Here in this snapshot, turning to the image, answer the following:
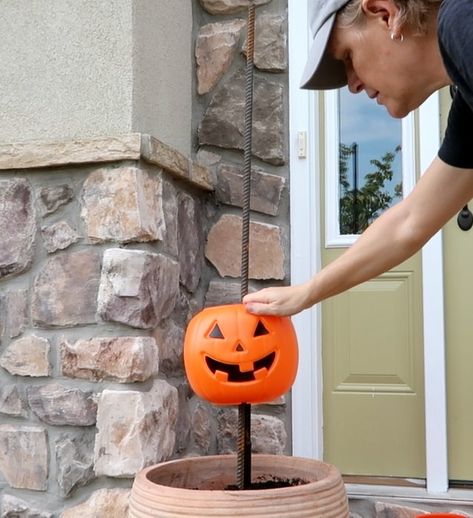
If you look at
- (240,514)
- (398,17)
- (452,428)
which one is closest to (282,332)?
(240,514)

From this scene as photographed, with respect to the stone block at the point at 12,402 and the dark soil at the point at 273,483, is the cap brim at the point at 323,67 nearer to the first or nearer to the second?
the dark soil at the point at 273,483

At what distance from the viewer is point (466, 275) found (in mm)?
2188

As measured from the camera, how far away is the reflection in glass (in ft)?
7.69

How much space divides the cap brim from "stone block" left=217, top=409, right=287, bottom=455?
125 centimetres

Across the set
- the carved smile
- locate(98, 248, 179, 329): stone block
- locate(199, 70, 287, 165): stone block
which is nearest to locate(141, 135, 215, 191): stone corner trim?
locate(199, 70, 287, 165): stone block

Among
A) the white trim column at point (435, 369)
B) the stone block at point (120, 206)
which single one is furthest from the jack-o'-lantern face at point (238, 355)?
the white trim column at point (435, 369)

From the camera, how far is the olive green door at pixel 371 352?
224 cm

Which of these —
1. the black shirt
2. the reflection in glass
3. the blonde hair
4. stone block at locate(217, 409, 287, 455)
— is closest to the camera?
the black shirt

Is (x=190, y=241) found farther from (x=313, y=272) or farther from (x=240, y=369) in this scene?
(x=240, y=369)

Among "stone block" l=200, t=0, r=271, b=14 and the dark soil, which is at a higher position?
"stone block" l=200, t=0, r=271, b=14

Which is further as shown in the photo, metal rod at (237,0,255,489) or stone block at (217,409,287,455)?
stone block at (217,409,287,455)

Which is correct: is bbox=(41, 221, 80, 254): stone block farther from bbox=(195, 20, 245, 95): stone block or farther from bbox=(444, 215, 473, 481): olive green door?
bbox=(444, 215, 473, 481): olive green door

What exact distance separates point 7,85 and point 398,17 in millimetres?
1288

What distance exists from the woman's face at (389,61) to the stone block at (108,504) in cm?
116
